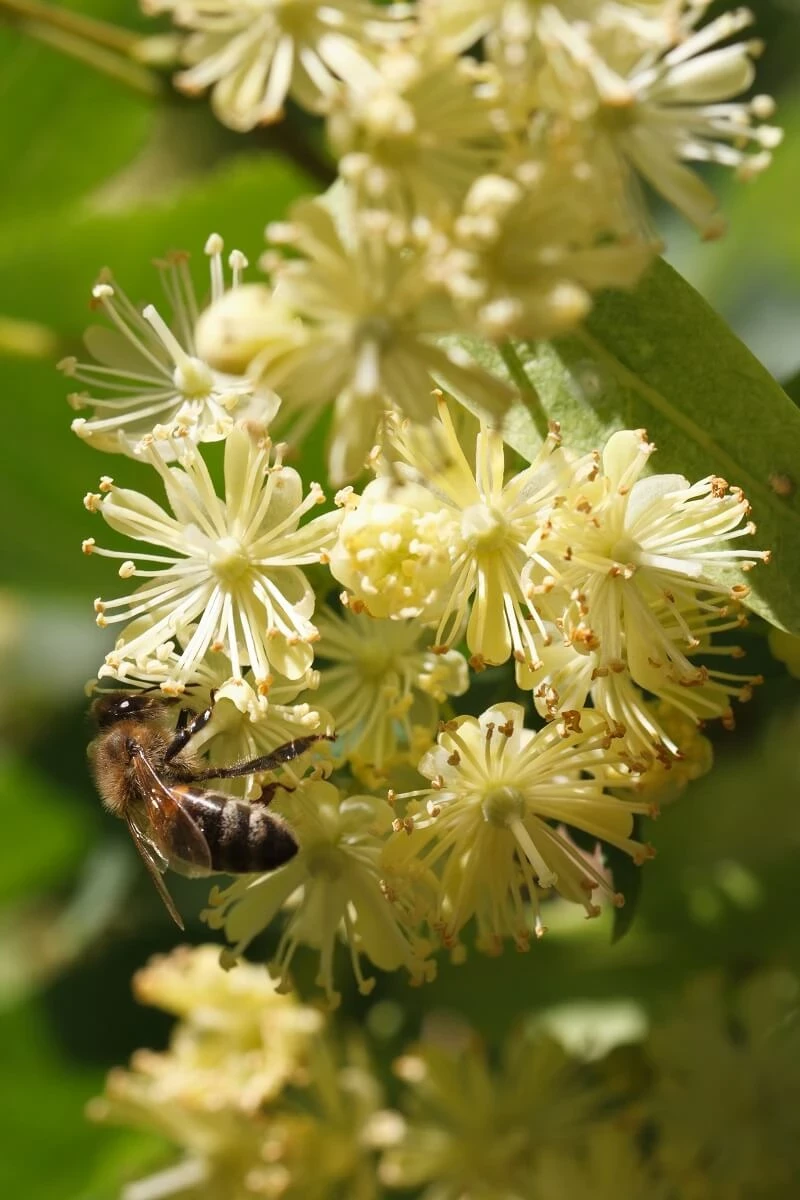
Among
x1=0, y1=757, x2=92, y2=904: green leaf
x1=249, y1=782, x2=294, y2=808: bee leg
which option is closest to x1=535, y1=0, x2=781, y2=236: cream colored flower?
x1=249, y1=782, x2=294, y2=808: bee leg

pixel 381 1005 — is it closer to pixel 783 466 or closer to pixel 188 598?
pixel 188 598

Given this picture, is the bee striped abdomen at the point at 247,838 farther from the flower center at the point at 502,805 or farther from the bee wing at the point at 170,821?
the flower center at the point at 502,805

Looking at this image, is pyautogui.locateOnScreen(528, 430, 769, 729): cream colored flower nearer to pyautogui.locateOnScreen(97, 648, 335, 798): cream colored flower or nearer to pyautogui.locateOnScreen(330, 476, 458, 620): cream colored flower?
pyautogui.locateOnScreen(330, 476, 458, 620): cream colored flower

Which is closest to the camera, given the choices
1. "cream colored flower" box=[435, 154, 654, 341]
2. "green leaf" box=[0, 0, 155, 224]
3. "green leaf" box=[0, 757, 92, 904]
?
"cream colored flower" box=[435, 154, 654, 341]

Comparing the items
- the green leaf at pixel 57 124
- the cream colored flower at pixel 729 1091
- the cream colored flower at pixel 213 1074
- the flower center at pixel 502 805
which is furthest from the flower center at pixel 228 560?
the green leaf at pixel 57 124

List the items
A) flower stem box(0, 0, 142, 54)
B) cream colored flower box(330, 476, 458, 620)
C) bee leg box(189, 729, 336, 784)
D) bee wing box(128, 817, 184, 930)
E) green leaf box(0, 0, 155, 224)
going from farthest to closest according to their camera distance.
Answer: green leaf box(0, 0, 155, 224), flower stem box(0, 0, 142, 54), bee wing box(128, 817, 184, 930), bee leg box(189, 729, 336, 784), cream colored flower box(330, 476, 458, 620)

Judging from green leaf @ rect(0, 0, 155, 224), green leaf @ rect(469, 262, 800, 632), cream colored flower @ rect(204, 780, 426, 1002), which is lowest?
cream colored flower @ rect(204, 780, 426, 1002)

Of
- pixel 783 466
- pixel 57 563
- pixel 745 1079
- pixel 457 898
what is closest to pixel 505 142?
pixel 783 466
